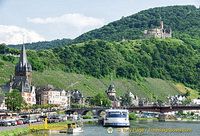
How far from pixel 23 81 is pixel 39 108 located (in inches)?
592

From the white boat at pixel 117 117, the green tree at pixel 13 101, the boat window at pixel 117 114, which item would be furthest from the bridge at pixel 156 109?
the boat window at pixel 117 114

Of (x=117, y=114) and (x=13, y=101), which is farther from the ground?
(x=13, y=101)

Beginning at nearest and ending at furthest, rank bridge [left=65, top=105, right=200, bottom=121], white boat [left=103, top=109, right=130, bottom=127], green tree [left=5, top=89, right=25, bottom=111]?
1. white boat [left=103, top=109, right=130, bottom=127]
2. green tree [left=5, top=89, right=25, bottom=111]
3. bridge [left=65, top=105, right=200, bottom=121]

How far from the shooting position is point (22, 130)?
88.4 m

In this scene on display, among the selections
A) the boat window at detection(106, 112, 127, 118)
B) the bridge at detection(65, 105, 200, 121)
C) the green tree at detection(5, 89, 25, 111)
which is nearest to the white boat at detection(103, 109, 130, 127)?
the boat window at detection(106, 112, 127, 118)

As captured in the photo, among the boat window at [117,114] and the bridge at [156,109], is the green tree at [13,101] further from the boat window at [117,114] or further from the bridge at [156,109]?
the boat window at [117,114]

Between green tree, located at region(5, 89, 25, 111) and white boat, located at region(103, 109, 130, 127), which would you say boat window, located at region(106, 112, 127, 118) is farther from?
green tree, located at region(5, 89, 25, 111)

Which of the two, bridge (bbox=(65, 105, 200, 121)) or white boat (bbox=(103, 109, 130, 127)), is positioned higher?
bridge (bbox=(65, 105, 200, 121))

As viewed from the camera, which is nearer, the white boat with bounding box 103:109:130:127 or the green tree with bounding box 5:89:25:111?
the white boat with bounding box 103:109:130:127

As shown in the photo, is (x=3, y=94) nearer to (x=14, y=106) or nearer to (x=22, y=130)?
(x=14, y=106)

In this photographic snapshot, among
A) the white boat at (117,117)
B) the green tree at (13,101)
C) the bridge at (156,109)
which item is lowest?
the white boat at (117,117)

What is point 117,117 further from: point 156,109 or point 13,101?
point 156,109

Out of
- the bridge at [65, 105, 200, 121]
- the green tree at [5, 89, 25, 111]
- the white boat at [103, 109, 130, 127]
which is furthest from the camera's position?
the bridge at [65, 105, 200, 121]

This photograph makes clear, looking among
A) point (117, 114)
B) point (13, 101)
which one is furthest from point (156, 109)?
point (117, 114)
